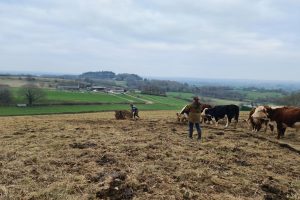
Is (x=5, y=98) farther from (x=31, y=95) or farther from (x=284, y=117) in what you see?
(x=284, y=117)

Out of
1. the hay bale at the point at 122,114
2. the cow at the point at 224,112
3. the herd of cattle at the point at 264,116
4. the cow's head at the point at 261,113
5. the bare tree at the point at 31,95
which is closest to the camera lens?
the herd of cattle at the point at 264,116

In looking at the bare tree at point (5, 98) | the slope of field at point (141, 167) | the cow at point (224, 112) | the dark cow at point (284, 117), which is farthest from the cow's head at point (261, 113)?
the bare tree at point (5, 98)

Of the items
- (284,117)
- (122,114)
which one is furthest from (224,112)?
(122,114)

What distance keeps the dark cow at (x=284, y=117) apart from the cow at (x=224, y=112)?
299cm

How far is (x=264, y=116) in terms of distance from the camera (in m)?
21.4

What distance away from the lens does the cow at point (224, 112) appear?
23.8m

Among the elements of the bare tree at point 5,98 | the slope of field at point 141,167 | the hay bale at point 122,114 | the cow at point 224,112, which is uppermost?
the cow at point 224,112

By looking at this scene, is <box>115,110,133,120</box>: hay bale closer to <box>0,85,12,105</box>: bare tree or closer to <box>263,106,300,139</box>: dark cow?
<box>263,106,300,139</box>: dark cow

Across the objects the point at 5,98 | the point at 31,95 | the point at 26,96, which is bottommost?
the point at 5,98

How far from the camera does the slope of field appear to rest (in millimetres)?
9461

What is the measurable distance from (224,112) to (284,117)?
15.7 ft

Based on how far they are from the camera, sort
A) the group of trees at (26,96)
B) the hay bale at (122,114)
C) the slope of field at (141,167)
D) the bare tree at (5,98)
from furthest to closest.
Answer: the group of trees at (26,96) < the bare tree at (5,98) < the hay bale at (122,114) < the slope of field at (141,167)

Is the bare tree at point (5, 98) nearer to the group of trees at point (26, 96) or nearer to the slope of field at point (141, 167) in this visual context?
the group of trees at point (26, 96)

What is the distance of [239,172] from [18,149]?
828cm
